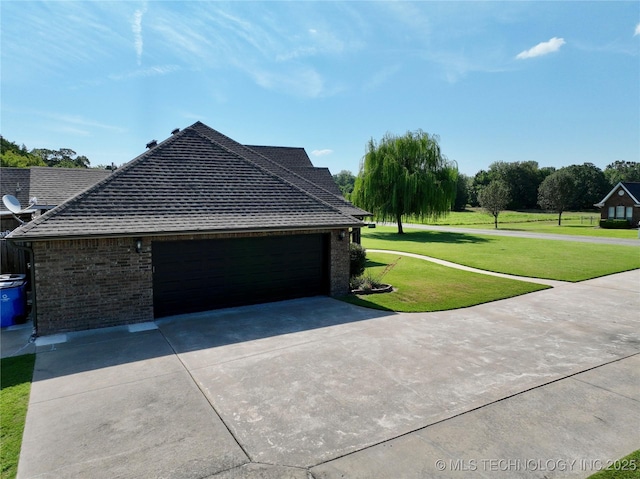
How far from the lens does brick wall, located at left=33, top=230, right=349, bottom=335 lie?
761 cm

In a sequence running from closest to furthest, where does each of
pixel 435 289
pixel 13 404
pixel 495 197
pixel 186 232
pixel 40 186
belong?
pixel 13 404, pixel 186 232, pixel 435 289, pixel 40 186, pixel 495 197

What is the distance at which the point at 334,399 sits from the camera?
17.2 feet

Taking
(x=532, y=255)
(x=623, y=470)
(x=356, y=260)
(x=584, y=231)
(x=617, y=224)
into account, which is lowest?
(x=623, y=470)

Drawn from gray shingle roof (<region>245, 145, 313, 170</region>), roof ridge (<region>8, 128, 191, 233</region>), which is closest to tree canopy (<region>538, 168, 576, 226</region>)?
gray shingle roof (<region>245, 145, 313, 170</region>)

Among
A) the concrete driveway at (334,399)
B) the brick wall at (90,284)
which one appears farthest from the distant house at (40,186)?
the concrete driveway at (334,399)

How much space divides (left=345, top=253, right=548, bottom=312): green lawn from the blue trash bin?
8.18 metres

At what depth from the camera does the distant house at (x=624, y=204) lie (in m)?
38.3

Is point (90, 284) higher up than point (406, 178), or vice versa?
point (406, 178)

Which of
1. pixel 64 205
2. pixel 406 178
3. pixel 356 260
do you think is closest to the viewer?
pixel 64 205

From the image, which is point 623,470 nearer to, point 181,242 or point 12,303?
point 181,242

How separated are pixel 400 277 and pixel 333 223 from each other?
488 centimetres

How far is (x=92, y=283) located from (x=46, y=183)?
454 inches

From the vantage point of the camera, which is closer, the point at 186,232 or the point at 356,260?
the point at 186,232

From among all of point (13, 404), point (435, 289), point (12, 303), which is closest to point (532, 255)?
point (435, 289)
